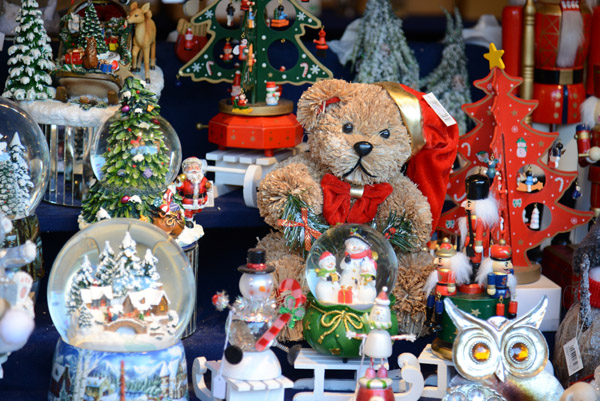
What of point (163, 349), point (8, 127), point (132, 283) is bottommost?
point (163, 349)

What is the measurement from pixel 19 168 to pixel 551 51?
225cm

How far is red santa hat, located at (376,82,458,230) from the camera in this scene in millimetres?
3773

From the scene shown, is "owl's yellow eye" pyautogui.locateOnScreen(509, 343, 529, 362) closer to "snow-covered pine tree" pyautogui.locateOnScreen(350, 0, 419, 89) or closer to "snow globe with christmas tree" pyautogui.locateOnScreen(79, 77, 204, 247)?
"snow globe with christmas tree" pyautogui.locateOnScreen(79, 77, 204, 247)

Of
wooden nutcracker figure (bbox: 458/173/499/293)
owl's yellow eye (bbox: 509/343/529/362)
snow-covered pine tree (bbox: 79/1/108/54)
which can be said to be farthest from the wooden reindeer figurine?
owl's yellow eye (bbox: 509/343/529/362)

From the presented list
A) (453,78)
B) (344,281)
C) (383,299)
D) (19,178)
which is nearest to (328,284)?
(344,281)

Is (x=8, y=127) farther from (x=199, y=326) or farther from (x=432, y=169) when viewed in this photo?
(x=432, y=169)

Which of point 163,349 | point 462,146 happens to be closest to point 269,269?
point 163,349

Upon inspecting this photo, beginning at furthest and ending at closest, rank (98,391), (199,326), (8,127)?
(199,326)
(8,127)
(98,391)

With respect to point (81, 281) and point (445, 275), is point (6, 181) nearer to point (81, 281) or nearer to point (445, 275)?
point (81, 281)

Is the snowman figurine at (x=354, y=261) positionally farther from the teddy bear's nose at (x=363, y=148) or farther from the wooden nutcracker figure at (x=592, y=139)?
the wooden nutcracker figure at (x=592, y=139)

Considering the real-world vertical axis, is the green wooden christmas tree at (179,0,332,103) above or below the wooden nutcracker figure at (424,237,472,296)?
above

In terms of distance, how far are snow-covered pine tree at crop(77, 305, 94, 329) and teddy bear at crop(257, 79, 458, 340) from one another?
0.85 metres

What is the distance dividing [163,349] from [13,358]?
678mm

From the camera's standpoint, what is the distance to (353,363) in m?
3.52
